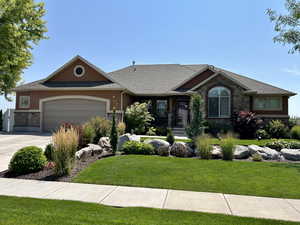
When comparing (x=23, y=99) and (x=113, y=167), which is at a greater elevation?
(x=23, y=99)

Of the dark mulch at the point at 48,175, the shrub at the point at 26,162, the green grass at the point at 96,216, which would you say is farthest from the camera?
the shrub at the point at 26,162

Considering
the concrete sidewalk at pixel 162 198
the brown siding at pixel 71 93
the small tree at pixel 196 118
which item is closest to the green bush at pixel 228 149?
the small tree at pixel 196 118

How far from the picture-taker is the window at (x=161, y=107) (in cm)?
1853

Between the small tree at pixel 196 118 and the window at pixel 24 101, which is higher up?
the window at pixel 24 101

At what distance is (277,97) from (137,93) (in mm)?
11785

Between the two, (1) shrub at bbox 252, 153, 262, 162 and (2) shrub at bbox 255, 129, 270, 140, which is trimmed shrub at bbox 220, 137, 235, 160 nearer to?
(1) shrub at bbox 252, 153, 262, 162

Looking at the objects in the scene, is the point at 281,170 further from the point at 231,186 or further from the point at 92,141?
the point at 92,141

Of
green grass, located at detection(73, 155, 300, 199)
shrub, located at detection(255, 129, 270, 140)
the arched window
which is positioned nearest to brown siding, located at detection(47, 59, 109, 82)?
the arched window

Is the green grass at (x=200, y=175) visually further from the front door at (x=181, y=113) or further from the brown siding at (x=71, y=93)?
the front door at (x=181, y=113)

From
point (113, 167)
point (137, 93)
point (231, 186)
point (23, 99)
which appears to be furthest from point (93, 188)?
point (23, 99)

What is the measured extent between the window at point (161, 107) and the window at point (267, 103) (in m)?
7.50

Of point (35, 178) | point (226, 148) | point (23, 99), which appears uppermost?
point (23, 99)

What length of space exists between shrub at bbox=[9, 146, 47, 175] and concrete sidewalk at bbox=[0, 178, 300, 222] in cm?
91

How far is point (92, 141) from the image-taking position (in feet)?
33.7
